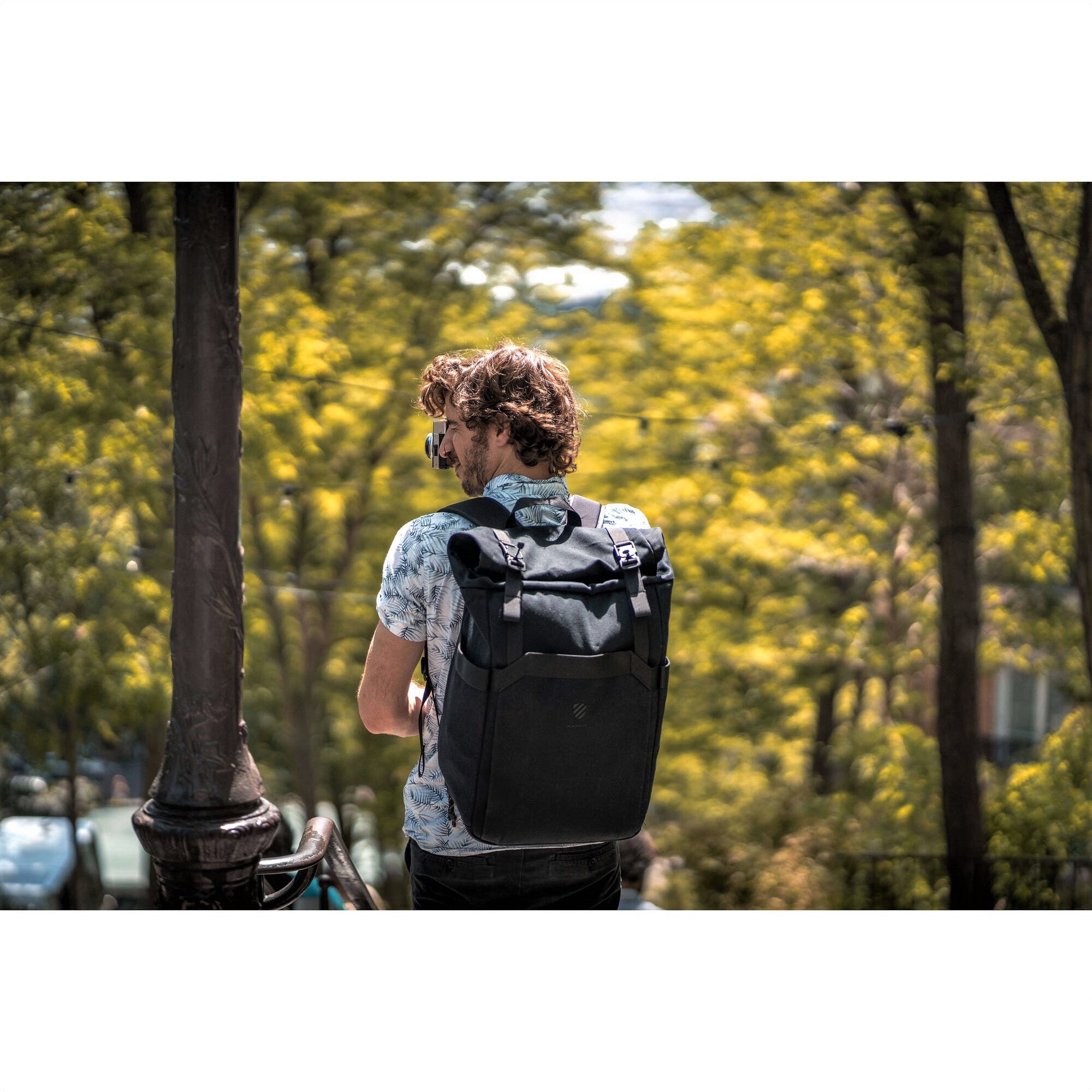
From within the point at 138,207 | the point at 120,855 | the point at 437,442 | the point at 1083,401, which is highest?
the point at 138,207

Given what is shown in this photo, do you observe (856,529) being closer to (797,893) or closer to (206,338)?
(797,893)

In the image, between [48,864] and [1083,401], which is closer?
[1083,401]

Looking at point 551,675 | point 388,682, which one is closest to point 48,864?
point 388,682

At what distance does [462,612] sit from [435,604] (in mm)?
43

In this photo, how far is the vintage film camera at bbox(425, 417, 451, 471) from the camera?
1.87 metres

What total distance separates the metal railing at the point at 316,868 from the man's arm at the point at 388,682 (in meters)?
0.72

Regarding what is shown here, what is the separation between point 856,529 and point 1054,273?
430 cm

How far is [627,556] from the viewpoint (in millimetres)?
1689

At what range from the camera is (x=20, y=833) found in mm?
11398

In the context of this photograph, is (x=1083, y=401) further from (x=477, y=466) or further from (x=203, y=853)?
(x=203, y=853)

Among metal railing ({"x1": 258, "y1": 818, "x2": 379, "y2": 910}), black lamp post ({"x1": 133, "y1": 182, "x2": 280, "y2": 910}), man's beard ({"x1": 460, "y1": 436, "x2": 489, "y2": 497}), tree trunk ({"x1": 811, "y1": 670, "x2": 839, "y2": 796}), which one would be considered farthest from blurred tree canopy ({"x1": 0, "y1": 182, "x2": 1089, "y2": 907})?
man's beard ({"x1": 460, "y1": 436, "x2": 489, "y2": 497})

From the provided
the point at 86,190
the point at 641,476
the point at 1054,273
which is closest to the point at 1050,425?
the point at 1054,273

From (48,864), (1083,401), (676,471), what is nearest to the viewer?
(1083,401)

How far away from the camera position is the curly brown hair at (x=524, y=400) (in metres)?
1.75
